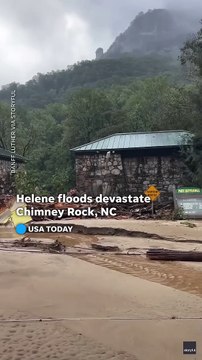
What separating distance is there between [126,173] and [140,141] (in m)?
1.81

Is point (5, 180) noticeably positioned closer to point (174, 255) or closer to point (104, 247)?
point (104, 247)

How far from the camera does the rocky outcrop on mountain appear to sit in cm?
17350

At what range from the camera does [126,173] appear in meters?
20.8

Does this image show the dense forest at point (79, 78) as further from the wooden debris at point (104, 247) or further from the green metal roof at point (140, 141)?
the wooden debris at point (104, 247)

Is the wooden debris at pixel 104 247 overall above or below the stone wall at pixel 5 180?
below

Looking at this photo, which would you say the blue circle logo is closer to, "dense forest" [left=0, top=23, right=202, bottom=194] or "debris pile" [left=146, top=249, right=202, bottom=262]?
"debris pile" [left=146, top=249, right=202, bottom=262]

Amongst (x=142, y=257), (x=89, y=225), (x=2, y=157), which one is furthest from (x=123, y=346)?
(x=2, y=157)

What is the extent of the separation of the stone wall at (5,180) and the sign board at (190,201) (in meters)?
10.9

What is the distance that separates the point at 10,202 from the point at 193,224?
30.7 feet

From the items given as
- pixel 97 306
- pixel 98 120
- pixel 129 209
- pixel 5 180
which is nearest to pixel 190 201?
pixel 129 209

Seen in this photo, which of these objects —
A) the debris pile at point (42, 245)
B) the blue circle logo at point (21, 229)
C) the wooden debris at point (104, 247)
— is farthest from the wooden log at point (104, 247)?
the blue circle logo at point (21, 229)

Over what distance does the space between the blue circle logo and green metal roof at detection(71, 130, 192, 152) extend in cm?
819

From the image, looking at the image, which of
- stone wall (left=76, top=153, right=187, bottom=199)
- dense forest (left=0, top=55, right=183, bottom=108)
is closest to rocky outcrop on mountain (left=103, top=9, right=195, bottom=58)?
dense forest (left=0, top=55, right=183, bottom=108)

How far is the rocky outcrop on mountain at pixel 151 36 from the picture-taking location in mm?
173500
